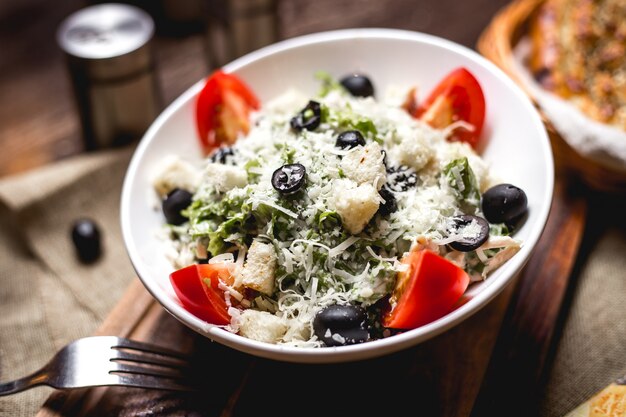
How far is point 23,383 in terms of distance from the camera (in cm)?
192

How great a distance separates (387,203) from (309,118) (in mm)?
439

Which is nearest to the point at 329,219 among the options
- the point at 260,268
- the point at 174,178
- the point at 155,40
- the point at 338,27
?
the point at 260,268

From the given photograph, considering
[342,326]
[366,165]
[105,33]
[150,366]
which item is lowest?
[150,366]

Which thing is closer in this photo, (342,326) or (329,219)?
(342,326)

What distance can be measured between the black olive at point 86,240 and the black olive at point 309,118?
1.03 m

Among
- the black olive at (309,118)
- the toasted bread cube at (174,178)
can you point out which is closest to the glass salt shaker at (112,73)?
the toasted bread cube at (174,178)

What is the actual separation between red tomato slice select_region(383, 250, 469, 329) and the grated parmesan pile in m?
0.06

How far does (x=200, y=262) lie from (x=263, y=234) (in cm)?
27

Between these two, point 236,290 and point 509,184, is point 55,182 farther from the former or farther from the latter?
point 509,184

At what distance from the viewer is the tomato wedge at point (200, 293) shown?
175 cm

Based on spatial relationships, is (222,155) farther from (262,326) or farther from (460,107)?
(460,107)

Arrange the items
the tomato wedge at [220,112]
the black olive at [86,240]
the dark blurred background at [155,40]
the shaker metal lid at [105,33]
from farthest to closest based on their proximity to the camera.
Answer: the dark blurred background at [155,40] → the shaker metal lid at [105,33] → the black olive at [86,240] → the tomato wedge at [220,112]

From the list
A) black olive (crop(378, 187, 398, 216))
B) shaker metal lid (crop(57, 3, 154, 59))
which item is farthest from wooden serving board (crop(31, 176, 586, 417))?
shaker metal lid (crop(57, 3, 154, 59))

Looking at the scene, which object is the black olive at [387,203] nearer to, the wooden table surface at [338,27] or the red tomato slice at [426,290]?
the red tomato slice at [426,290]
